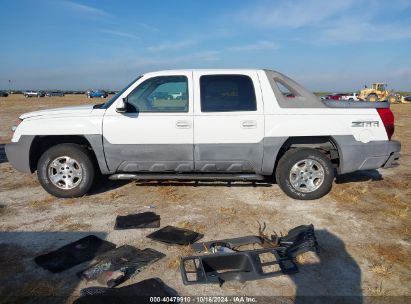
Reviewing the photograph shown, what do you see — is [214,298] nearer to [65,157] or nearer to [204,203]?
[204,203]

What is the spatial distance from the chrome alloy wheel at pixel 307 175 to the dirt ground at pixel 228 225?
0.84 ft

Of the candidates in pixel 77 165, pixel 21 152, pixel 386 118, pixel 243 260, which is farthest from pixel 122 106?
pixel 386 118

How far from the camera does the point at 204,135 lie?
5188mm

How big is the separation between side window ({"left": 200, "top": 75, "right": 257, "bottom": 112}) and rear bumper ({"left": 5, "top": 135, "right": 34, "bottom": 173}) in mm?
2780

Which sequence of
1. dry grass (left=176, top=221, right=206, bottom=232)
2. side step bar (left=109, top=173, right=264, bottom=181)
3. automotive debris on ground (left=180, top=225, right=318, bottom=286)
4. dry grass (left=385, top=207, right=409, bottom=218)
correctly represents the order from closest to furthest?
automotive debris on ground (left=180, top=225, right=318, bottom=286) < dry grass (left=176, top=221, right=206, bottom=232) < dry grass (left=385, top=207, right=409, bottom=218) < side step bar (left=109, top=173, right=264, bottom=181)

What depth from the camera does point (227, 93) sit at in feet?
17.3

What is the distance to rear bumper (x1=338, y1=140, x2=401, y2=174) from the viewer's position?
5266 millimetres

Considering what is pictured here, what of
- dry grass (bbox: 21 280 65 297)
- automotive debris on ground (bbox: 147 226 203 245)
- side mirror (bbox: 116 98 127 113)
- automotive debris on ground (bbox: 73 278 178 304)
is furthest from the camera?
side mirror (bbox: 116 98 127 113)

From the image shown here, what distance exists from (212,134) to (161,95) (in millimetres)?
996

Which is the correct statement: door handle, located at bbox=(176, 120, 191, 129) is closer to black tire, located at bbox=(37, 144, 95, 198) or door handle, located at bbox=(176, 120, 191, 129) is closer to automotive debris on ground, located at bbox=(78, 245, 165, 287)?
black tire, located at bbox=(37, 144, 95, 198)

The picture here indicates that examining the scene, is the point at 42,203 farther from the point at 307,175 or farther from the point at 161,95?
the point at 307,175

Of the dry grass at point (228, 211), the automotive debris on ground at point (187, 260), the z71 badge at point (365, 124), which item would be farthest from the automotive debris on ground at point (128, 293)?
the z71 badge at point (365, 124)

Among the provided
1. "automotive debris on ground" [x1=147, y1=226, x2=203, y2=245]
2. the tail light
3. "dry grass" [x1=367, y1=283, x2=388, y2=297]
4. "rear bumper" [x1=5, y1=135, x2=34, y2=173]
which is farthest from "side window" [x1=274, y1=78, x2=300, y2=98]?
"rear bumper" [x1=5, y1=135, x2=34, y2=173]

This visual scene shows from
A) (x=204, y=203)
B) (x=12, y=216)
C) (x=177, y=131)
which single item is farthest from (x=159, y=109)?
(x=12, y=216)
